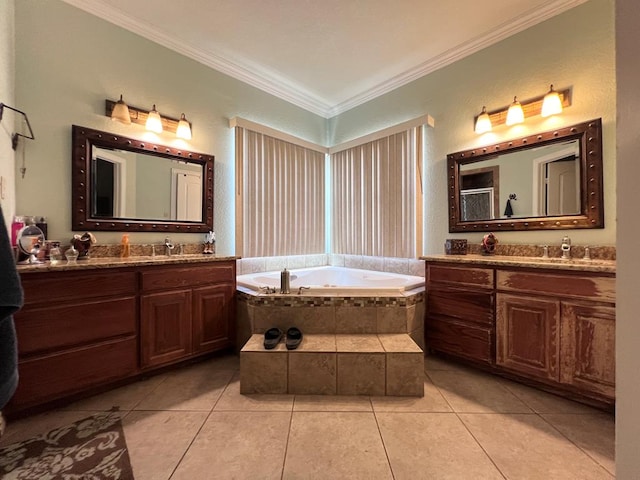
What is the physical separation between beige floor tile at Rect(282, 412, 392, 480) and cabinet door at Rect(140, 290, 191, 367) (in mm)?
1075

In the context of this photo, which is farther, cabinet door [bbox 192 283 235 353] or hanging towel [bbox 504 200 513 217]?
hanging towel [bbox 504 200 513 217]

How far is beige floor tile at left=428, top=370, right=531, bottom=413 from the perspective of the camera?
1635mm

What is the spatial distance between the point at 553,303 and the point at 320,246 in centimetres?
245

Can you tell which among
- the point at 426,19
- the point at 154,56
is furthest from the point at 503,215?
the point at 154,56

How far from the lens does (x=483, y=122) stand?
93.9 inches

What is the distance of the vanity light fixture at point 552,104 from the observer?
2.00m

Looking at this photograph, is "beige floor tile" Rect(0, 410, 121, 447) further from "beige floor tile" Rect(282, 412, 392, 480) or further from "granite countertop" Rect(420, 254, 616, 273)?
"granite countertop" Rect(420, 254, 616, 273)

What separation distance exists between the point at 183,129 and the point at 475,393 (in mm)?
3099

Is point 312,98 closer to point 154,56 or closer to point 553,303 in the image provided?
point 154,56

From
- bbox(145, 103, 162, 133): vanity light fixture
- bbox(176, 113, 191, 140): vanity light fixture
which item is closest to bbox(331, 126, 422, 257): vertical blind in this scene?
bbox(176, 113, 191, 140): vanity light fixture

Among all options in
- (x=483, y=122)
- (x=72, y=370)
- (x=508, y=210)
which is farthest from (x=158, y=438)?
(x=483, y=122)

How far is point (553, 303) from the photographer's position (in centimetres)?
169

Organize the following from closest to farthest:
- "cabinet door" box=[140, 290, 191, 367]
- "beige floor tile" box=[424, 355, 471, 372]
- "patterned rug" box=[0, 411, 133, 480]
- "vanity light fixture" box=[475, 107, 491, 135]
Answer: "patterned rug" box=[0, 411, 133, 480], "cabinet door" box=[140, 290, 191, 367], "beige floor tile" box=[424, 355, 471, 372], "vanity light fixture" box=[475, 107, 491, 135]

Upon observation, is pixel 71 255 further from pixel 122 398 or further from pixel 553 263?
pixel 553 263
